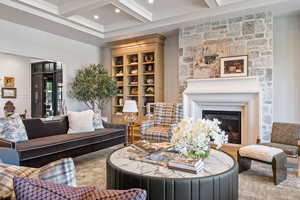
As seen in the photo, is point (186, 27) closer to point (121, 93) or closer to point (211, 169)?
point (121, 93)

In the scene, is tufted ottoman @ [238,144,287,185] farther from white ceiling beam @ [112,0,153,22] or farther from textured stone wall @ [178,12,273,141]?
white ceiling beam @ [112,0,153,22]

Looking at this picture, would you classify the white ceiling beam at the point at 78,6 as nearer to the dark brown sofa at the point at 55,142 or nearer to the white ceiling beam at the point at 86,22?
the white ceiling beam at the point at 86,22

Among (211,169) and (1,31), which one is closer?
(211,169)

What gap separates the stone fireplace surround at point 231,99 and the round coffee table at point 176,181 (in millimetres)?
2153

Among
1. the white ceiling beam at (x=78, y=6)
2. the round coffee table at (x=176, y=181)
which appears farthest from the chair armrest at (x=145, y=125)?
the white ceiling beam at (x=78, y=6)

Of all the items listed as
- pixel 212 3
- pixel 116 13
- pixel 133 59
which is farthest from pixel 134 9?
pixel 133 59

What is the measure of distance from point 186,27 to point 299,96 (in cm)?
281

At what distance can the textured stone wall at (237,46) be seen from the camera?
4070 millimetres

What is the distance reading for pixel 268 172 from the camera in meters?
3.08

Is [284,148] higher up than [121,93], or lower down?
lower down

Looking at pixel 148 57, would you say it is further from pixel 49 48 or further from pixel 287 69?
pixel 287 69

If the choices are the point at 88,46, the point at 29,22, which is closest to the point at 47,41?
the point at 29,22

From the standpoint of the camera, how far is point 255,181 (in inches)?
108

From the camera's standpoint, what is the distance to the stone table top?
5.62ft
